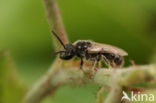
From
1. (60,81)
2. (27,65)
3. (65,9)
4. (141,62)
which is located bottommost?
(141,62)

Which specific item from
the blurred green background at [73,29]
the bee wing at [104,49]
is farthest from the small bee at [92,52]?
the blurred green background at [73,29]

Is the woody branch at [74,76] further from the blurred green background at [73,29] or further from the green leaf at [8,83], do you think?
the blurred green background at [73,29]

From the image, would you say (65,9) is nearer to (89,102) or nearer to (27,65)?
(27,65)

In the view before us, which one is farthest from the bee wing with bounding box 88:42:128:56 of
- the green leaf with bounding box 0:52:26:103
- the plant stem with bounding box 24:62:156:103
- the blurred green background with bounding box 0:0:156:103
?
the blurred green background with bounding box 0:0:156:103

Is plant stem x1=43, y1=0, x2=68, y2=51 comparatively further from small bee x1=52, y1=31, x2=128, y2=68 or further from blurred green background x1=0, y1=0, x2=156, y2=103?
blurred green background x1=0, y1=0, x2=156, y2=103

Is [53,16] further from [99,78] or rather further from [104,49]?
[99,78]

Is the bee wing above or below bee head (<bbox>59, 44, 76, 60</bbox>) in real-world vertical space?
below

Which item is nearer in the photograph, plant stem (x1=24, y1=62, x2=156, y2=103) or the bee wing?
plant stem (x1=24, y1=62, x2=156, y2=103)

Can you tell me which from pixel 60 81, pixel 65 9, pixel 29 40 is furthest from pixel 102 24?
pixel 60 81
